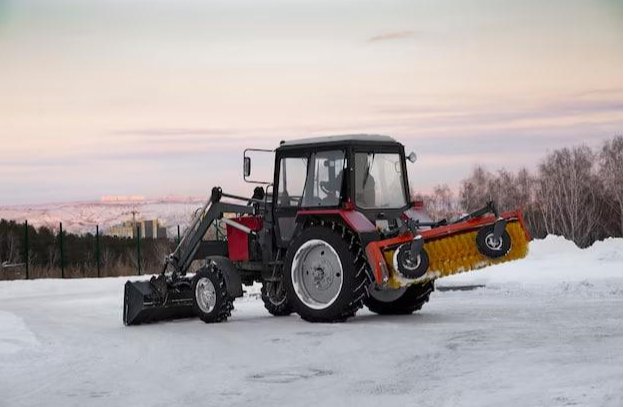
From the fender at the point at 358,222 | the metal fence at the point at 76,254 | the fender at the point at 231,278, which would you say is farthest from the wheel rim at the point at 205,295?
the metal fence at the point at 76,254

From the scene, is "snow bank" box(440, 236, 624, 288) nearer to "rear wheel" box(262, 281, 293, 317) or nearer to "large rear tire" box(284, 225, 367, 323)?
"rear wheel" box(262, 281, 293, 317)

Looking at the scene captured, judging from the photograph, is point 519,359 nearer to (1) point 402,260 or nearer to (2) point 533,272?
(1) point 402,260

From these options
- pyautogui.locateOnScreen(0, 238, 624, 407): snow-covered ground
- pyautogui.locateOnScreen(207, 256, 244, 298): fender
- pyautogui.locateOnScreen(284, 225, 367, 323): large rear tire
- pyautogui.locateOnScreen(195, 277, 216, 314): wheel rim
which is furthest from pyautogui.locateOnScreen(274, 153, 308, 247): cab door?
pyautogui.locateOnScreen(0, 238, 624, 407): snow-covered ground

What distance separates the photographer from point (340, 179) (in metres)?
15.3

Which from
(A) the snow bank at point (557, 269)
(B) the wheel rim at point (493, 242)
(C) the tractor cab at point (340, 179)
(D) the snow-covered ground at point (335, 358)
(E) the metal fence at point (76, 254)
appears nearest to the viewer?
(D) the snow-covered ground at point (335, 358)

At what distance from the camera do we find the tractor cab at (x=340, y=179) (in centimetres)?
1523

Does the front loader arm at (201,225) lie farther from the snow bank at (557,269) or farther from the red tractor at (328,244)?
the snow bank at (557,269)

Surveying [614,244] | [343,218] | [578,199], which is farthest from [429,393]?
[578,199]

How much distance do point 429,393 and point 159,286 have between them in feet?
26.0

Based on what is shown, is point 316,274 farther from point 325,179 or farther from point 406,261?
point 406,261

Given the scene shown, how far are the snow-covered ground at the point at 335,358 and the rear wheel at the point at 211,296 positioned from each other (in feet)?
1.11

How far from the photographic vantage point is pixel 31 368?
11.2 metres

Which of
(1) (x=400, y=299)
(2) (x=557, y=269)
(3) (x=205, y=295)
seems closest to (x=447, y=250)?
(1) (x=400, y=299)

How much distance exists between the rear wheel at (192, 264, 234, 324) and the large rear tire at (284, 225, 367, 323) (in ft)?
3.07
